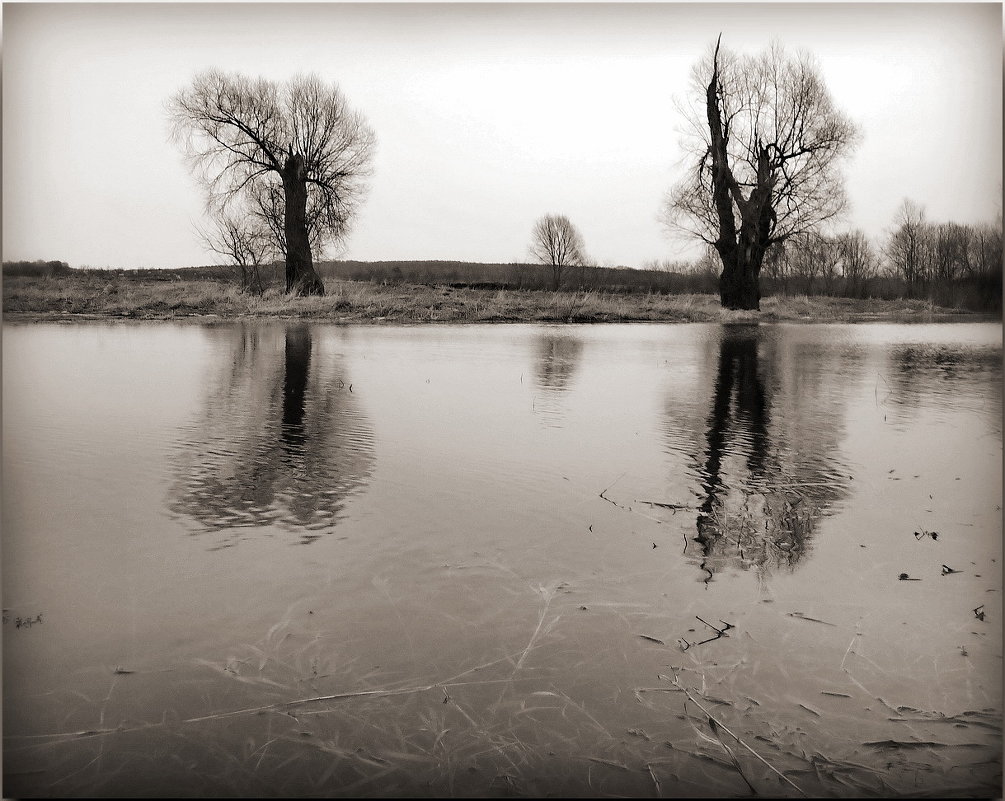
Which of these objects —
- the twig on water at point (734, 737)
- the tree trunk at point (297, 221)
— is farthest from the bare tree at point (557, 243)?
the twig on water at point (734, 737)

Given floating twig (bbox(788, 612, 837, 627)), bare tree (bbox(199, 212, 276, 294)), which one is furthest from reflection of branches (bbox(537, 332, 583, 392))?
floating twig (bbox(788, 612, 837, 627))

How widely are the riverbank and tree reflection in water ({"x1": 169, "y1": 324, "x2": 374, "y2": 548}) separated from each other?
32 centimetres

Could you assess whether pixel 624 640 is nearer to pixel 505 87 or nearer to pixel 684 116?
pixel 505 87

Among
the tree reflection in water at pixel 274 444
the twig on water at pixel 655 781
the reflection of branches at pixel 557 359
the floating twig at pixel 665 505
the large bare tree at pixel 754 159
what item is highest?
the large bare tree at pixel 754 159

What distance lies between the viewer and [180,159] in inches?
137

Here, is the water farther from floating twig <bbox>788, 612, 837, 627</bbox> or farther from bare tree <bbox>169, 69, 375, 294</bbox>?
bare tree <bbox>169, 69, 375, 294</bbox>

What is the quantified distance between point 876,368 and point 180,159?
473 centimetres

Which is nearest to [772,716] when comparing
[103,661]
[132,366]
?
[103,661]

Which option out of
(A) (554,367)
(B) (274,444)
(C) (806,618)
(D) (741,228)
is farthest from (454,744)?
(A) (554,367)

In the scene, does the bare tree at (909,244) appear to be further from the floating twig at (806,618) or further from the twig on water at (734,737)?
the twig on water at (734,737)

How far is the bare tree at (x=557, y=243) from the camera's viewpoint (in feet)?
12.9

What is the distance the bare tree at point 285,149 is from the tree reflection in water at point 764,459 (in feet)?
7.87

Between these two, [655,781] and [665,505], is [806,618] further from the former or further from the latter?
[665,505]

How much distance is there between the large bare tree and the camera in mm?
3227
